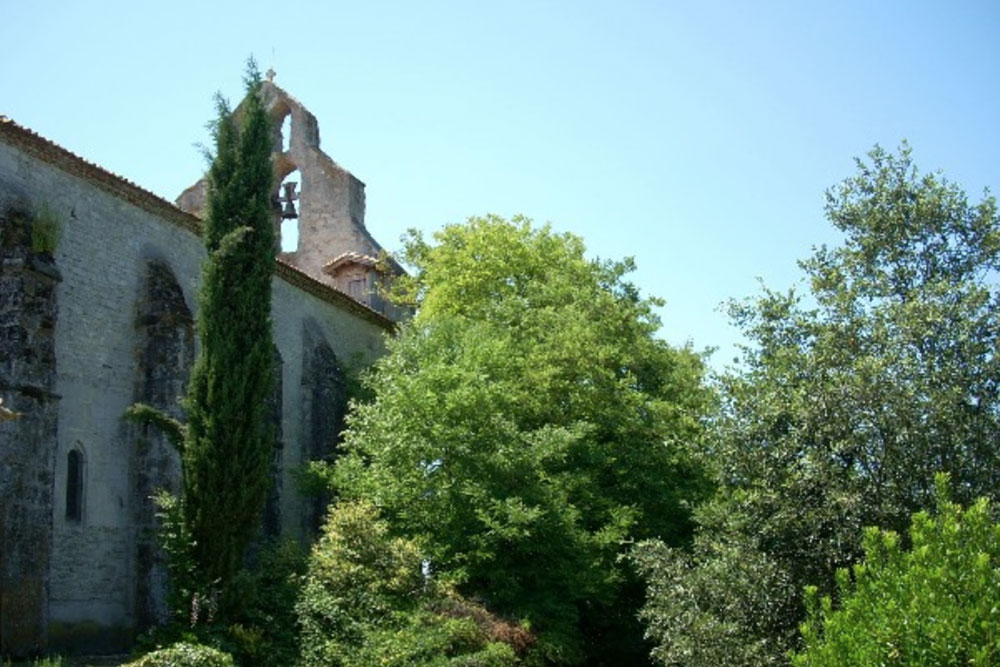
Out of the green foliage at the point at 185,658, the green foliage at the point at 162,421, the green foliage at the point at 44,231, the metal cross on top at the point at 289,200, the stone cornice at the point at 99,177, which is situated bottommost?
the green foliage at the point at 185,658

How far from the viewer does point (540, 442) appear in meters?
23.0

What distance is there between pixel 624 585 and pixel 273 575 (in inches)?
333

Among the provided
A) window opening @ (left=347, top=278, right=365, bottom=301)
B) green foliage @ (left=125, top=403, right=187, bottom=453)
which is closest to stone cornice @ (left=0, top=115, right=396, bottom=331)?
green foliage @ (left=125, top=403, right=187, bottom=453)

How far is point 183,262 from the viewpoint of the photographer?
25719 millimetres

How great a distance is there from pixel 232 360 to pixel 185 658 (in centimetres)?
567

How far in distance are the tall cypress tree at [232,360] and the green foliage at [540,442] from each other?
364cm

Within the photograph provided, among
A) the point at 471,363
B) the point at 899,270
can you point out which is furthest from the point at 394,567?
the point at 899,270

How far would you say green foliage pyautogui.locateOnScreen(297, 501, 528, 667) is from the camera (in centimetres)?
1842


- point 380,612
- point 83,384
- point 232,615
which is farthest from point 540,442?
point 83,384

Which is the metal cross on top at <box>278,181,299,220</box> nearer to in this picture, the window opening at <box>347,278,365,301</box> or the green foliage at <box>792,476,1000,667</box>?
the window opening at <box>347,278,365,301</box>

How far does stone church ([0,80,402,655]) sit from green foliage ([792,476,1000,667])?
13249mm

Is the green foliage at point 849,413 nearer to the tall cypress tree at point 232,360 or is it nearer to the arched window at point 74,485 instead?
the tall cypress tree at point 232,360

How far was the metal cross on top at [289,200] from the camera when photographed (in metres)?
37.3

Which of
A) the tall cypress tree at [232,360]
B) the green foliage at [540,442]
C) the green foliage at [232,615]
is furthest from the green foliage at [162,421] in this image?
the green foliage at [540,442]
